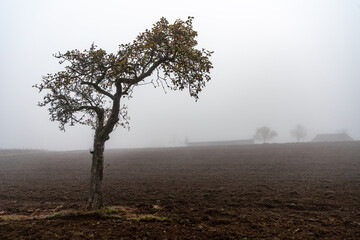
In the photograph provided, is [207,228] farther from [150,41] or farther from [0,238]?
[150,41]

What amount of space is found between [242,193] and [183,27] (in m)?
11.6

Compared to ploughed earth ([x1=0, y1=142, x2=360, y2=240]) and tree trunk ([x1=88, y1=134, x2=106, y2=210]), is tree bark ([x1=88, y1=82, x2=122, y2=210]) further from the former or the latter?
ploughed earth ([x1=0, y1=142, x2=360, y2=240])

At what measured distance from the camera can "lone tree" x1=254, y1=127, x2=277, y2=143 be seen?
425ft

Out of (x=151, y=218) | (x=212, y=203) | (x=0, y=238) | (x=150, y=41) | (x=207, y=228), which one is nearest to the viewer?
(x=0, y=238)

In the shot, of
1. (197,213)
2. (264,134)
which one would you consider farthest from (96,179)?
(264,134)

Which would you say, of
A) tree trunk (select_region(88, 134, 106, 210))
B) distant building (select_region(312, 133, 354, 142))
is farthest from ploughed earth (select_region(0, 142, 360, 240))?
distant building (select_region(312, 133, 354, 142))

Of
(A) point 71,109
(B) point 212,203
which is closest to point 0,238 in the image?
(A) point 71,109

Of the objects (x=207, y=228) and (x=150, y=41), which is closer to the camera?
(x=207, y=228)

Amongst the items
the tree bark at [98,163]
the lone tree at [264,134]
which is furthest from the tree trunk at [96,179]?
the lone tree at [264,134]

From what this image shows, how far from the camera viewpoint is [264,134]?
13012 centimetres

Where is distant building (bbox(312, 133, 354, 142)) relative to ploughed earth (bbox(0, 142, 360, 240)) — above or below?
below

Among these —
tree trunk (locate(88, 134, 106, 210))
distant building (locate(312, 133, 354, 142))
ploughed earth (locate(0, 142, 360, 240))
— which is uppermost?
tree trunk (locate(88, 134, 106, 210))

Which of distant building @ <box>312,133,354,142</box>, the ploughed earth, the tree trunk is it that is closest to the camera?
the ploughed earth

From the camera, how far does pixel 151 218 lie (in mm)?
8625
